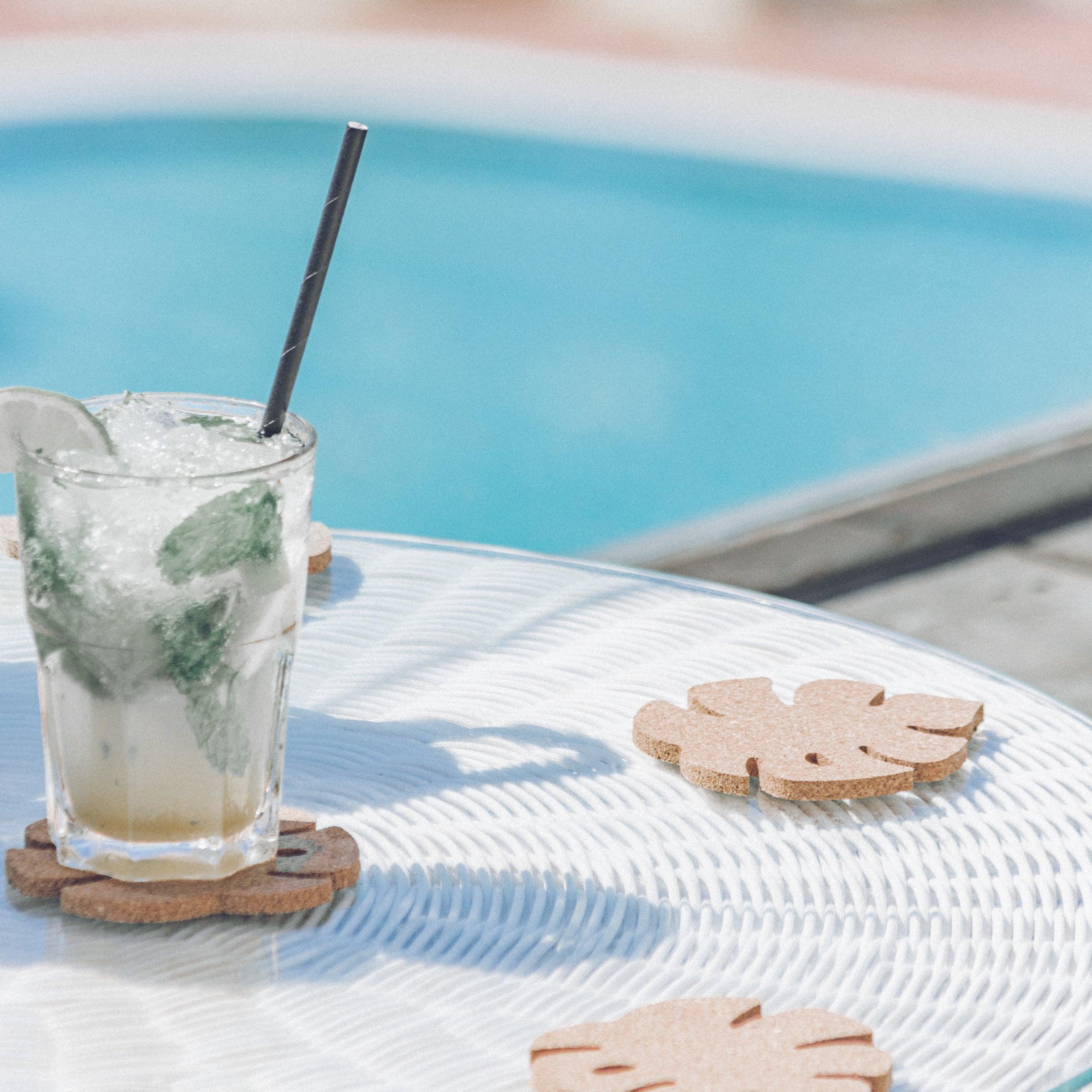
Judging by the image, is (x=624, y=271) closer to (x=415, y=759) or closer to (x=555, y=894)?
(x=415, y=759)

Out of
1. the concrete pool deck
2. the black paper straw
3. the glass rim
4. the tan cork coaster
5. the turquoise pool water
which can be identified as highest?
the black paper straw

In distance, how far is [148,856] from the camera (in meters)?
0.92

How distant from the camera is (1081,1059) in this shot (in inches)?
31.5

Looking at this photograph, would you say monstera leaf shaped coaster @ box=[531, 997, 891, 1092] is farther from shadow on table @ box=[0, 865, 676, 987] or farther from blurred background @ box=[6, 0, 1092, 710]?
blurred background @ box=[6, 0, 1092, 710]

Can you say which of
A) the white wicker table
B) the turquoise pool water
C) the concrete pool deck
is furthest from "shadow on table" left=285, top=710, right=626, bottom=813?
the turquoise pool water

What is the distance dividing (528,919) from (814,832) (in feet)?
0.72

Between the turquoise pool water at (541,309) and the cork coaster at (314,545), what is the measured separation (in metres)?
2.91

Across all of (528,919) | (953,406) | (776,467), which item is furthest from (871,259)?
(528,919)

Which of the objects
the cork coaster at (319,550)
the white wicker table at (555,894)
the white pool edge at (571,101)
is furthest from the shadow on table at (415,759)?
the white pool edge at (571,101)

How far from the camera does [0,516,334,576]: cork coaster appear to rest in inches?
56.2

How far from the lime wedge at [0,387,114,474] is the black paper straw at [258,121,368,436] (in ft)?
0.35

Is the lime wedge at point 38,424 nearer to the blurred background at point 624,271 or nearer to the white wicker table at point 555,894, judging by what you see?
the white wicker table at point 555,894

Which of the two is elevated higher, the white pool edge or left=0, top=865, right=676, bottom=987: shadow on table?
the white pool edge

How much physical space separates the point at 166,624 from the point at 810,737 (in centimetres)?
50
